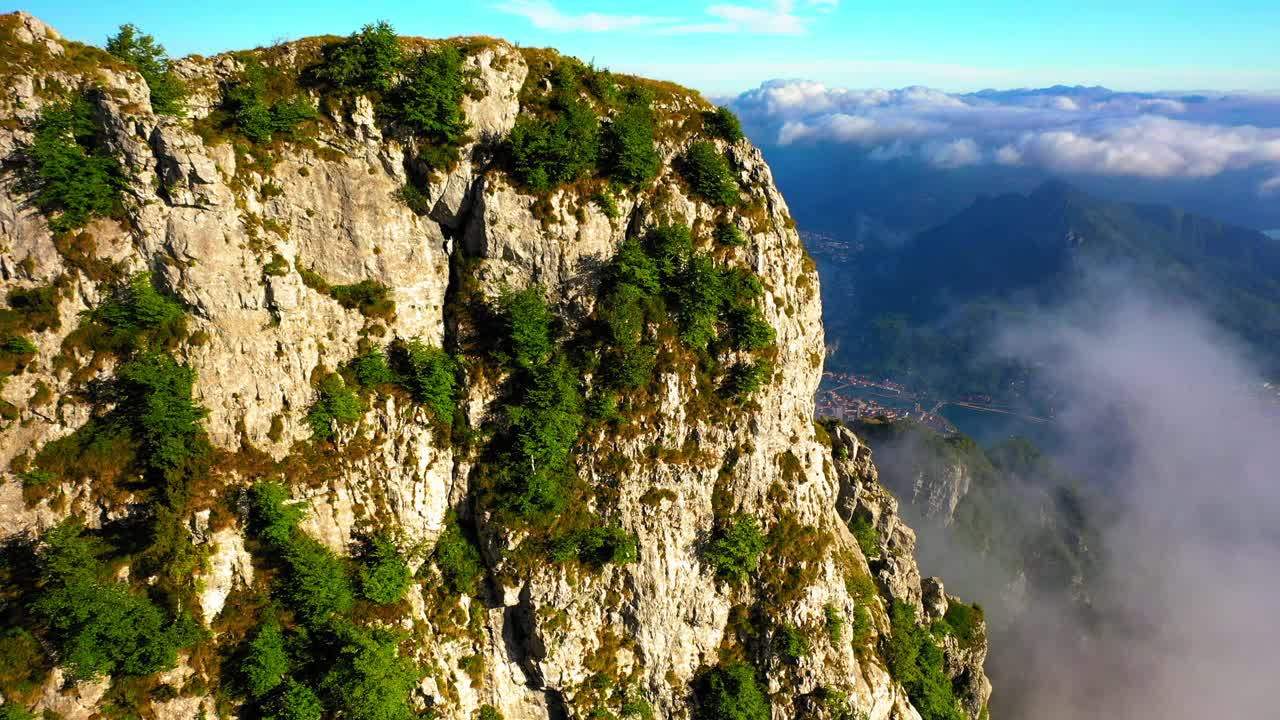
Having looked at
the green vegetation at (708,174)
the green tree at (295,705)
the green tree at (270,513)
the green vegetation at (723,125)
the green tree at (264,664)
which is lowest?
the green tree at (295,705)

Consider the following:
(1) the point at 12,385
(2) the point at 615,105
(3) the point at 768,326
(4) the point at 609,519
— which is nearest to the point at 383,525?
(4) the point at 609,519

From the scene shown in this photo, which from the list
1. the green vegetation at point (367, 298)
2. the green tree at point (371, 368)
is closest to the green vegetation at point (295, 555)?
the green tree at point (371, 368)

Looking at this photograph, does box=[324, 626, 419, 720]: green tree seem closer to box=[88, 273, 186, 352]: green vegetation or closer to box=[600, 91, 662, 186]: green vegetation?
box=[88, 273, 186, 352]: green vegetation

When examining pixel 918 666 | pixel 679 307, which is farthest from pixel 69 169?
pixel 918 666

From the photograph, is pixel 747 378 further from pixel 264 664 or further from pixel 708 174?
pixel 264 664

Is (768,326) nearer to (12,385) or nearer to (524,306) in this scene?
(524,306)

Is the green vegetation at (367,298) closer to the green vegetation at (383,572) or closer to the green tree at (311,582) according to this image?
the green tree at (311,582)

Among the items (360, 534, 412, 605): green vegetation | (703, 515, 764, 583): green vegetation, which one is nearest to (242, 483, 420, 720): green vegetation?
(360, 534, 412, 605): green vegetation
